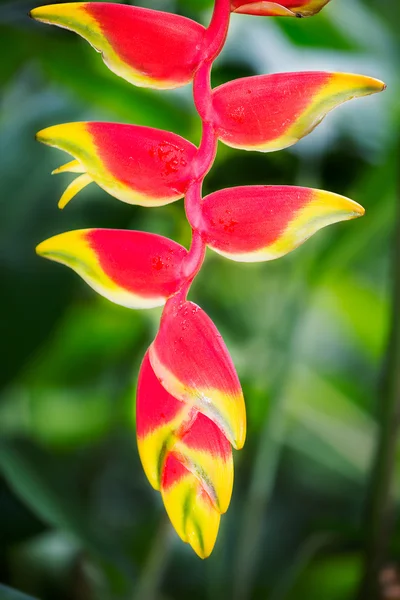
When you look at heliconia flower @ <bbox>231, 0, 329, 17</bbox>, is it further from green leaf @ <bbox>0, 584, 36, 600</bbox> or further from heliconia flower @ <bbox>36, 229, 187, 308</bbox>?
green leaf @ <bbox>0, 584, 36, 600</bbox>

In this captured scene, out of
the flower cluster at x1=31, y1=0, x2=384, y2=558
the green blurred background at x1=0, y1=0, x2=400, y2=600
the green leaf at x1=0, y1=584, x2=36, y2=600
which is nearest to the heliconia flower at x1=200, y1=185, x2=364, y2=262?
the flower cluster at x1=31, y1=0, x2=384, y2=558

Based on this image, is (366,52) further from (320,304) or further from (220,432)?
(220,432)

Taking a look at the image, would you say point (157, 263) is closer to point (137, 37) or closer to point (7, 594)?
point (137, 37)

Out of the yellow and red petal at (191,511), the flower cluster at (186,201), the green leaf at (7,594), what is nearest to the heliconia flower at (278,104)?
the flower cluster at (186,201)

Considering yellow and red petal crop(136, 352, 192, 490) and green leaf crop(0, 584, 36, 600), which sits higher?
yellow and red petal crop(136, 352, 192, 490)

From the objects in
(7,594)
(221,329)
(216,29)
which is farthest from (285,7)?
(221,329)

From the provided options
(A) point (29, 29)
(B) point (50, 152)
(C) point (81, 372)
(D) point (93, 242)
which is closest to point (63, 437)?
(C) point (81, 372)
